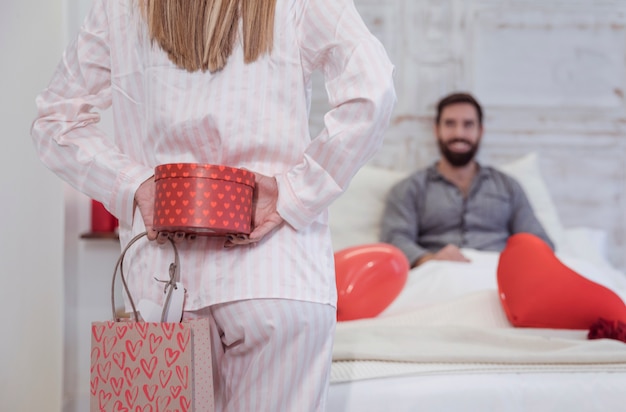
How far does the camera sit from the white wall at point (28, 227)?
6.06ft

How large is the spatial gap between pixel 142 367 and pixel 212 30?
0.43 metres

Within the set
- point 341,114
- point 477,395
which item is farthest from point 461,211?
point 341,114

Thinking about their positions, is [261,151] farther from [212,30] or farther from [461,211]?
[461,211]

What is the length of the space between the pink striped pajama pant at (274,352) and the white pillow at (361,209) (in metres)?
1.89

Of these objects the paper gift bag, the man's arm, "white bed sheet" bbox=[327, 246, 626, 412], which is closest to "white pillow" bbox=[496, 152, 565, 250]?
the man's arm

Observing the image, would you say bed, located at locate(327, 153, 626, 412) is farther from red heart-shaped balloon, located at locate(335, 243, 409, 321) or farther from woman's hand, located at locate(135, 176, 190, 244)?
woman's hand, located at locate(135, 176, 190, 244)

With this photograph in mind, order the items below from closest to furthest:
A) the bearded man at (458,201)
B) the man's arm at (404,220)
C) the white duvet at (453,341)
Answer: the white duvet at (453,341)
the man's arm at (404,220)
the bearded man at (458,201)

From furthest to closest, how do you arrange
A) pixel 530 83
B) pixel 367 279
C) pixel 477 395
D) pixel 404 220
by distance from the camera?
1. pixel 530 83
2. pixel 404 220
3. pixel 367 279
4. pixel 477 395

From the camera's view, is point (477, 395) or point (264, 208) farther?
point (477, 395)

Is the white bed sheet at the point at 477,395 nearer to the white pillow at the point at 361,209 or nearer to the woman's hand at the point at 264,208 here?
the woman's hand at the point at 264,208

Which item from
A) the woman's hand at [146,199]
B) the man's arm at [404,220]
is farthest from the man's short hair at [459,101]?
the woman's hand at [146,199]

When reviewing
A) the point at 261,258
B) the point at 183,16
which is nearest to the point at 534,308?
the point at 261,258

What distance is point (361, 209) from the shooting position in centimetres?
304

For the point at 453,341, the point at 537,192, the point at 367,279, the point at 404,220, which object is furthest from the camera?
the point at 537,192
